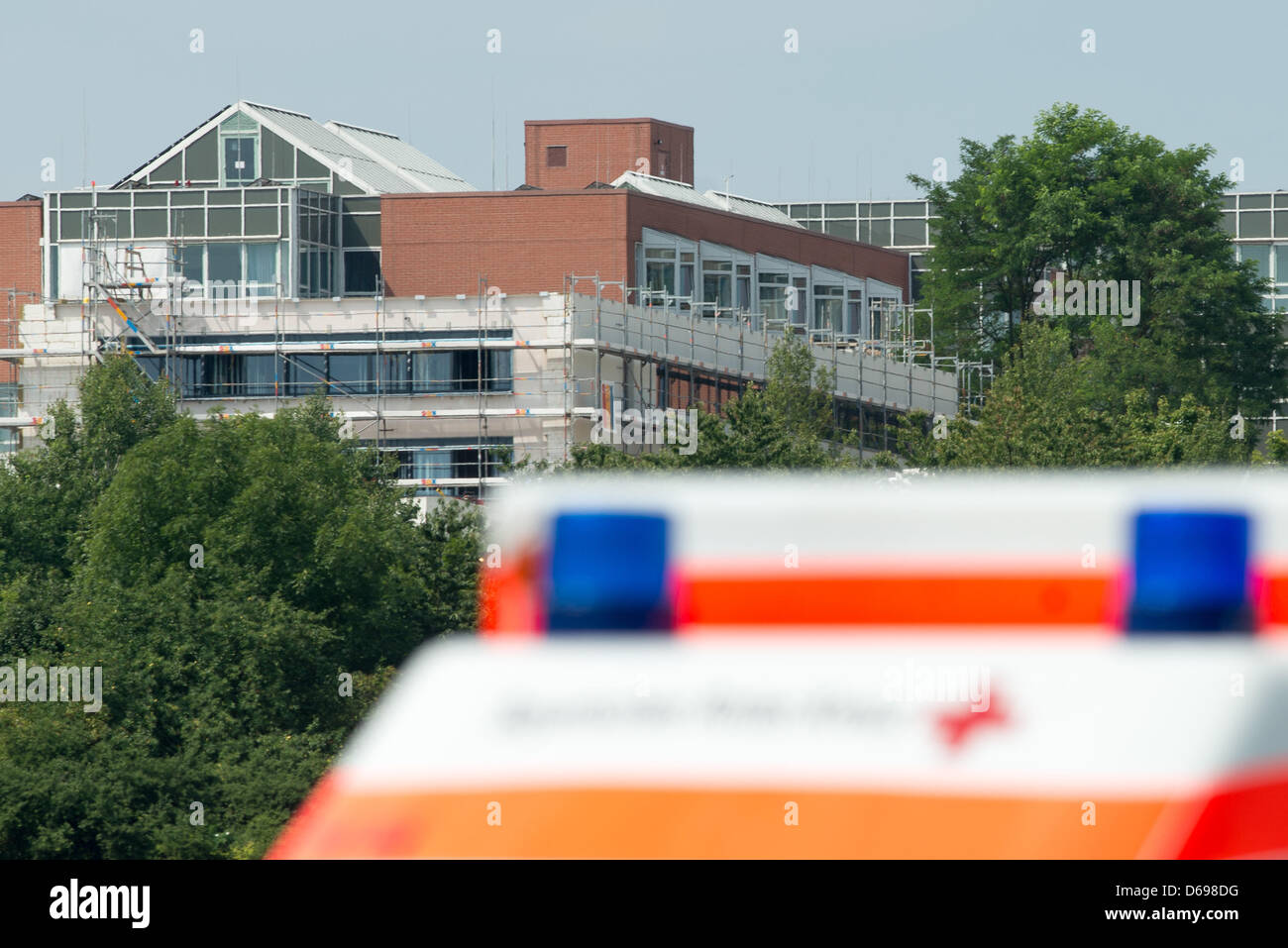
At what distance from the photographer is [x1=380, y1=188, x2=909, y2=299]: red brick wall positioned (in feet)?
247

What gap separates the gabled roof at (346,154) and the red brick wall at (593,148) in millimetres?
5607

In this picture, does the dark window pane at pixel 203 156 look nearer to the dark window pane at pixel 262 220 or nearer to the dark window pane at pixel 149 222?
the dark window pane at pixel 149 222

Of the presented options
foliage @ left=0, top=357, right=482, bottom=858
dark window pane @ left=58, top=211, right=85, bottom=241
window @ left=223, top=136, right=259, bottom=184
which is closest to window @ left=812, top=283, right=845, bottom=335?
window @ left=223, top=136, right=259, bottom=184

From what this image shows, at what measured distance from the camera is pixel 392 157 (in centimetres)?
8775

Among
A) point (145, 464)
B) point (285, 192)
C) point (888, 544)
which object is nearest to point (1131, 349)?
point (285, 192)

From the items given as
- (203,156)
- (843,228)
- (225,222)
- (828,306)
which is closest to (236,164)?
(203,156)

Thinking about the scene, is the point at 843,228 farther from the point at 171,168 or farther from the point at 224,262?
the point at 224,262

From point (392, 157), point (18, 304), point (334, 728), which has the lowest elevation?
point (334, 728)

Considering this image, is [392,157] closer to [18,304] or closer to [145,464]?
[18,304]

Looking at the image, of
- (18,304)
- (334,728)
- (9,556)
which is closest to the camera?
(334,728)

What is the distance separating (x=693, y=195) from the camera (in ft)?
303

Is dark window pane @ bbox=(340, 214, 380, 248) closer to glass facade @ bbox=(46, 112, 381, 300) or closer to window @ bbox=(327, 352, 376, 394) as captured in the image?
glass facade @ bbox=(46, 112, 381, 300)

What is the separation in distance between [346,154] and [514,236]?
1095cm
